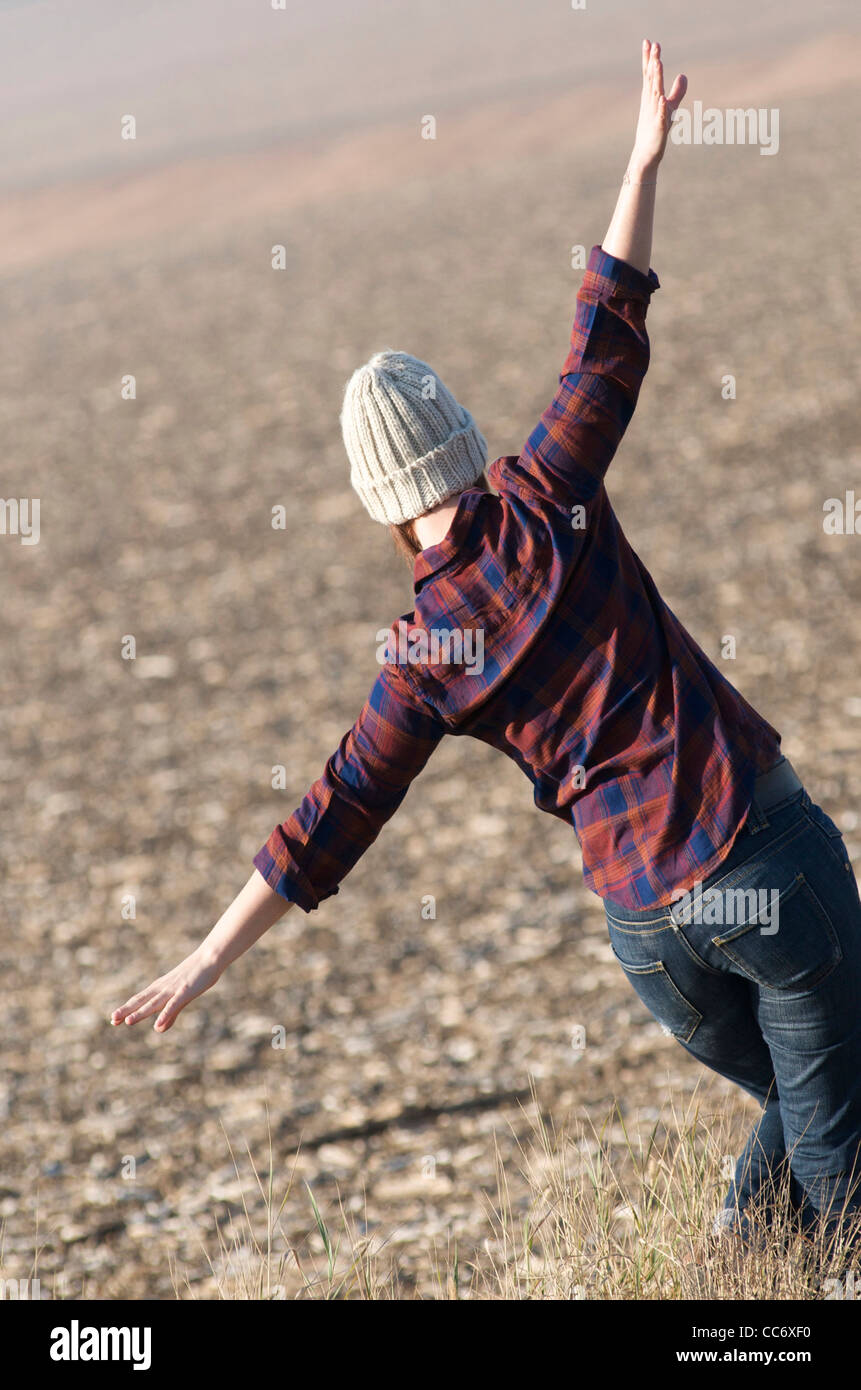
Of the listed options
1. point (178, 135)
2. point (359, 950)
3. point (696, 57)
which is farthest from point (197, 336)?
point (178, 135)

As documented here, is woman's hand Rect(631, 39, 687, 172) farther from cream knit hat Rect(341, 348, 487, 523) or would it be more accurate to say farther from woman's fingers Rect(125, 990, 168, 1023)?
woman's fingers Rect(125, 990, 168, 1023)

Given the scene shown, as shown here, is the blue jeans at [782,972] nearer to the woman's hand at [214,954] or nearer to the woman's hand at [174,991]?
the woman's hand at [214,954]

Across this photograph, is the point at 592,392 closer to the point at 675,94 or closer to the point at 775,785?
the point at 675,94

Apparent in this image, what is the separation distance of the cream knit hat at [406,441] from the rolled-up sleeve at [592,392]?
146 mm

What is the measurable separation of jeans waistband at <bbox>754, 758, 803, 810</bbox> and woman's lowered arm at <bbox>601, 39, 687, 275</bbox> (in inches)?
40.3

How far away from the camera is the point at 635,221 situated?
8.84 ft

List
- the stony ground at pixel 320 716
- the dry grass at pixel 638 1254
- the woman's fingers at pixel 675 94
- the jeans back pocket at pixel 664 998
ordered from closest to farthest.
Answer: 1. the woman's fingers at pixel 675 94
2. the jeans back pocket at pixel 664 998
3. the dry grass at pixel 638 1254
4. the stony ground at pixel 320 716

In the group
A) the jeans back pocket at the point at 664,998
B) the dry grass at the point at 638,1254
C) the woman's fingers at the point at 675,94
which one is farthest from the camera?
the dry grass at the point at 638,1254

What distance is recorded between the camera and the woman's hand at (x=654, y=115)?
2717mm

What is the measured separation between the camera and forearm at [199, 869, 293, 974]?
9.57 feet

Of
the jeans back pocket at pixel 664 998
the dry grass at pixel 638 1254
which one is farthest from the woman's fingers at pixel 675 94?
the dry grass at pixel 638 1254

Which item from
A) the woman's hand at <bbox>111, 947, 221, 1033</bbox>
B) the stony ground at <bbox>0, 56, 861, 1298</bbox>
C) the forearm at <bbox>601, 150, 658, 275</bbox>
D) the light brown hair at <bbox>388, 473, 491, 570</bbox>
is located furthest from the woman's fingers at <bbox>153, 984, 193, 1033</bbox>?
the stony ground at <bbox>0, 56, 861, 1298</bbox>

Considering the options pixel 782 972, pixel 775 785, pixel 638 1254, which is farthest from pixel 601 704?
pixel 638 1254

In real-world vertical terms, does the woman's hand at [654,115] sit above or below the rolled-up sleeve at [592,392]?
above
